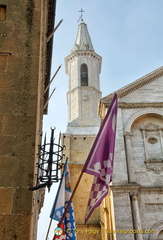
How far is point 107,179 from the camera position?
5.69 m

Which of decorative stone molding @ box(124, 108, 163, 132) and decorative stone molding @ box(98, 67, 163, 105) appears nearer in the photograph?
decorative stone molding @ box(124, 108, 163, 132)

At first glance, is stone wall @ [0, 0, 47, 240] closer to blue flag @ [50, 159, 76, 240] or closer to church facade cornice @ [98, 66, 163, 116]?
blue flag @ [50, 159, 76, 240]

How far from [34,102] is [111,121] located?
166cm

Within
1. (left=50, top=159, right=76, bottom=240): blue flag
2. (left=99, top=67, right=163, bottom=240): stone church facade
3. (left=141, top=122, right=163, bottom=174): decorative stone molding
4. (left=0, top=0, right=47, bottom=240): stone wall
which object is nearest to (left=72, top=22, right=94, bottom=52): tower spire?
(left=99, top=67, right=163, bottom=240): stone church facade

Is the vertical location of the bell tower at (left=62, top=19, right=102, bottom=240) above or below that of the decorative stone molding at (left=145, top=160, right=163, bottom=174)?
above

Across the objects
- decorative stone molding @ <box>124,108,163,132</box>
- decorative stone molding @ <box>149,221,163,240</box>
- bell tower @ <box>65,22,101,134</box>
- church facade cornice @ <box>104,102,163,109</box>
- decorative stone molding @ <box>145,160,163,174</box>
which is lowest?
decorative stone molding @ <box>149,221,163,240</box>

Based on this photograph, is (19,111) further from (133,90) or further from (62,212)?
(133,90)

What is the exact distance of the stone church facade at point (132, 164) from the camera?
1391cm

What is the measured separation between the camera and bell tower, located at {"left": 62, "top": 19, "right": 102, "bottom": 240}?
22.0 meters

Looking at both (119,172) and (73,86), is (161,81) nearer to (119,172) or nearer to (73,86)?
(119,172)

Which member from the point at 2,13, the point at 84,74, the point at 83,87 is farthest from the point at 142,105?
the point at 84,74

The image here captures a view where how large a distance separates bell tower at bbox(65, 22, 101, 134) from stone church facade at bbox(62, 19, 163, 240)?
2.41ft

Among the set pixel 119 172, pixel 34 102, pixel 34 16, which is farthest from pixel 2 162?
pixel 119 172

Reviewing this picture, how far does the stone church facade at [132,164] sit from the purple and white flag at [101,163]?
27.6 feet
